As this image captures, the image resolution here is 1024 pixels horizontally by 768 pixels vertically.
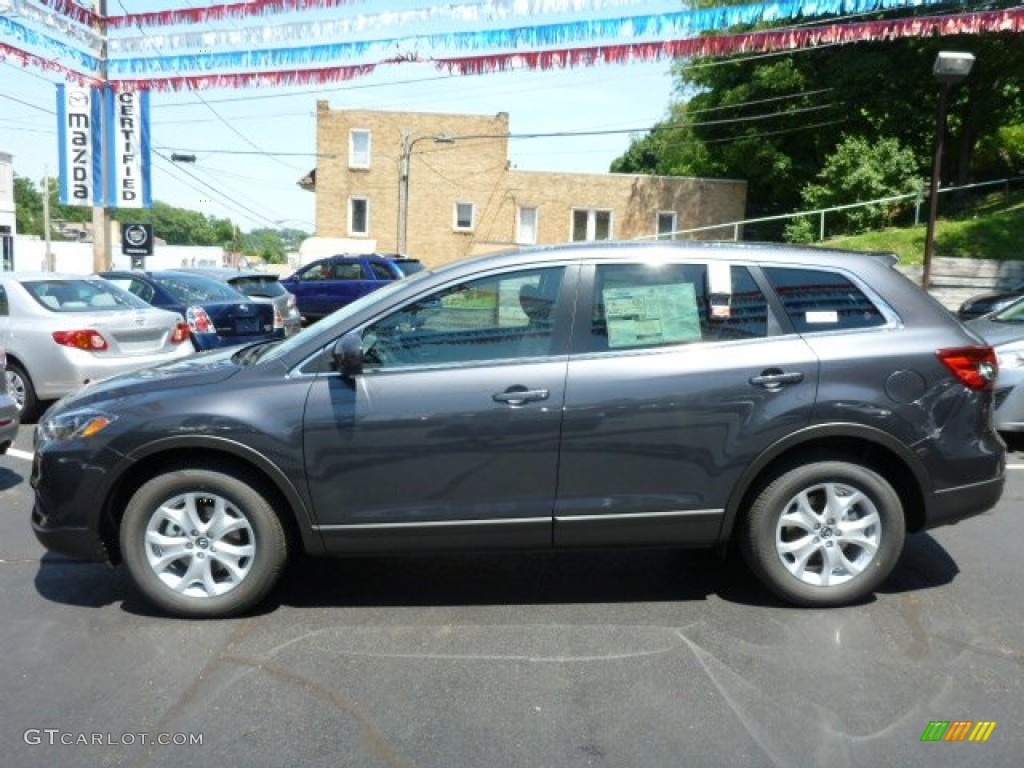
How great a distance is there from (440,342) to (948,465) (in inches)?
95.9

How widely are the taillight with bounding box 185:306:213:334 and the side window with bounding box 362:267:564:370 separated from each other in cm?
714

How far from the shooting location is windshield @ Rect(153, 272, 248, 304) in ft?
36.9

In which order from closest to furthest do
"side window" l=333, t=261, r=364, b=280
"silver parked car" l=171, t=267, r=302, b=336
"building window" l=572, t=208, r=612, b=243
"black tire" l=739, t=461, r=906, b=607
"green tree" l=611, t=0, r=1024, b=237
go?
"black tire" l=739, t=461, r=906, b=607, "silver parked car" l=171, t=267, r=302, b=336, "side window" l=333, t=261, r=364, b=280, "green tree" l=611, t=0, r=1024, b=237, "building window" l=572, t=208, r=612, b=243

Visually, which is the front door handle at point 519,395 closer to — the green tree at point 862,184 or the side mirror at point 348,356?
the side mirror at point 348,356

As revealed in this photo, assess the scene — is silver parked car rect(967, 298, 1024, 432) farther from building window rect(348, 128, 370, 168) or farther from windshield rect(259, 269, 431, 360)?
building window rect(348, 128, 370, 168)

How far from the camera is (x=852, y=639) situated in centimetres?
392

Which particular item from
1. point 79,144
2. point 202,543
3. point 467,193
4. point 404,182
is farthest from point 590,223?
point 202,543

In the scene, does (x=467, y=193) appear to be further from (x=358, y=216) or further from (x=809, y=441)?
(x=809, y=441)

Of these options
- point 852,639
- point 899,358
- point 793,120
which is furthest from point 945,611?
point 793,120

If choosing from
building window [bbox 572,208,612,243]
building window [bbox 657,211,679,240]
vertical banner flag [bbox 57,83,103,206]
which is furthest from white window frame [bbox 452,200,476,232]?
vertical banner flag [bbox 57,83,103,206]

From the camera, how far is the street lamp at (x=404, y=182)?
31.4 meters

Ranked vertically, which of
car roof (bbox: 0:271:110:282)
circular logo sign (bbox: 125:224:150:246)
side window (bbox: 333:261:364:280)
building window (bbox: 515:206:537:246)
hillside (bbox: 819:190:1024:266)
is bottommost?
car roof (bbox: 0:271:110:282)

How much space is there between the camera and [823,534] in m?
4.18

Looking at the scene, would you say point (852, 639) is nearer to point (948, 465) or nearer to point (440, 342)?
point (948, 465)
